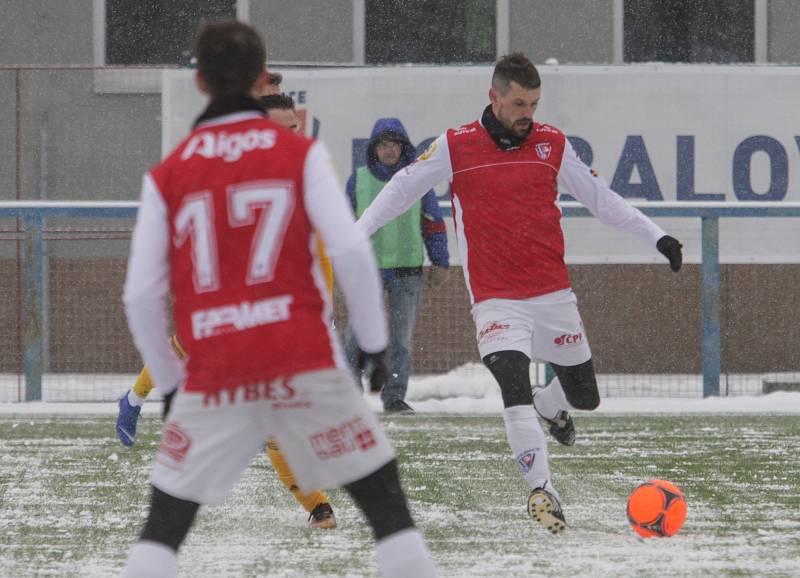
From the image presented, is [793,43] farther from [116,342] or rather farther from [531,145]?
[531,145]

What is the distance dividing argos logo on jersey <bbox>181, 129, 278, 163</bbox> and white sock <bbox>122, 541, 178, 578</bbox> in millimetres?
989

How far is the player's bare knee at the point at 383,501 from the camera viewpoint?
13.4 ft

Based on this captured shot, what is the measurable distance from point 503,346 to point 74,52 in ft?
38.7

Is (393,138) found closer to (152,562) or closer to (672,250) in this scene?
(672,250)

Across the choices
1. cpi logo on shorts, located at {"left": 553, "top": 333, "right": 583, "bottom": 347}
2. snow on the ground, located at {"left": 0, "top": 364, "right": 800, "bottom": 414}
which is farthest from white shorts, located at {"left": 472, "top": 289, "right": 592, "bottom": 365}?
snow on the ground, located at {"left": 0, "top": 364, "right": 800, "bottom": 414}

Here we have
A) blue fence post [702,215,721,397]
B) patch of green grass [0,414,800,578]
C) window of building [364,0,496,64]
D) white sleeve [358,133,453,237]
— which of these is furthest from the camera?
window of building [364,0,496,64]

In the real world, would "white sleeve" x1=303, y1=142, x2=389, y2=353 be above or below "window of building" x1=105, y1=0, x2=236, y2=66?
below

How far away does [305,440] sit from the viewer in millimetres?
4027

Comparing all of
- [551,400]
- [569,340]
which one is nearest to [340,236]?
[569,340]

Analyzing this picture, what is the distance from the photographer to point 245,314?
13.0ft

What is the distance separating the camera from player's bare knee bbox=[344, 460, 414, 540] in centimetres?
407

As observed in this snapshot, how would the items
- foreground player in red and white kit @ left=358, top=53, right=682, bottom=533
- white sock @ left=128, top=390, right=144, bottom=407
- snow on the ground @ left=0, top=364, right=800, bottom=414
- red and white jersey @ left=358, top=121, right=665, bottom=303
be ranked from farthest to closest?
snow on the ground @ left=0, top=364, right=800, bottom=414 < white sock @ left=128, top=390, right=144, bottom=407 < red and white jersey @ left=358, top=121, right=665, bottom=303 < foreground player in red and white kit @ left=358, top=53, right=682, bottom=533

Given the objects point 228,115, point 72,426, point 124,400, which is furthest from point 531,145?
point 72,426

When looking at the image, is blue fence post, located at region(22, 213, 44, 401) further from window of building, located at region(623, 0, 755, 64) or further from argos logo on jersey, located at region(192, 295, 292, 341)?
argos logo on jersey, located at region(192, 295, 292, 341)
